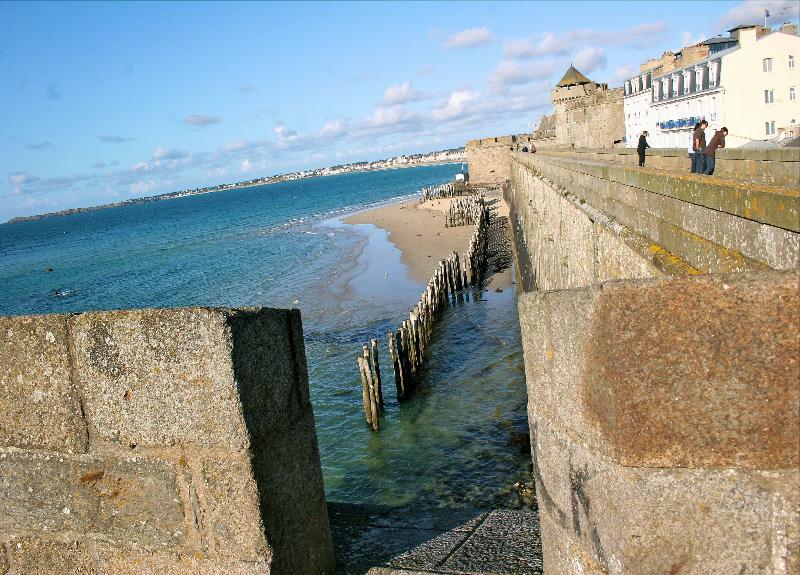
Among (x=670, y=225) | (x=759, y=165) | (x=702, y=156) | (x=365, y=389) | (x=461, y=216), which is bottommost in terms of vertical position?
(x=365, y=389)

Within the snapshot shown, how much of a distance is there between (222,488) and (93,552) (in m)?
0.62

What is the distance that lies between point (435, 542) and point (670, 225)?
3.47 m

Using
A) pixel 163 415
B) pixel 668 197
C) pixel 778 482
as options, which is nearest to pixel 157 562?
pixel 163 415

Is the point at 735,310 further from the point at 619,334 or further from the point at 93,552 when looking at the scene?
the point at 93,552

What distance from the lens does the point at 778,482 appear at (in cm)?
132

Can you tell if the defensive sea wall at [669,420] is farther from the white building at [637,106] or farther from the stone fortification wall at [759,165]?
the white building at [637,106]

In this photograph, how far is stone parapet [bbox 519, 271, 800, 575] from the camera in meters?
1.30

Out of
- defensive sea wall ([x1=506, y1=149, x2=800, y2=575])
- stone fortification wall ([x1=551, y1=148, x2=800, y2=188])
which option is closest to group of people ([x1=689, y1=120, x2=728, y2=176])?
stone fortification wall ([x1=551, y1=148, x2=800, y2=188])

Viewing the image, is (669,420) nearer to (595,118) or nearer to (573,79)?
(595,118)

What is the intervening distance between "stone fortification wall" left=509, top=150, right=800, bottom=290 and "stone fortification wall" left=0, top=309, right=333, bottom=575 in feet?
8.05

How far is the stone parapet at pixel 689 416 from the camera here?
130 cm

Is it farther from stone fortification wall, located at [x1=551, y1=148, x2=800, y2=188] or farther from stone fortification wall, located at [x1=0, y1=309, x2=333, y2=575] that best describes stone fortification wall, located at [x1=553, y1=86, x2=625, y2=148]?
stone fortification wall, located at [x1=0, y1=309, x2=333, y2=575]

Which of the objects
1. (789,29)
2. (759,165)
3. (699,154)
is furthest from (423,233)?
(759,165)

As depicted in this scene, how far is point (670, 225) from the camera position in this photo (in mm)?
4902
